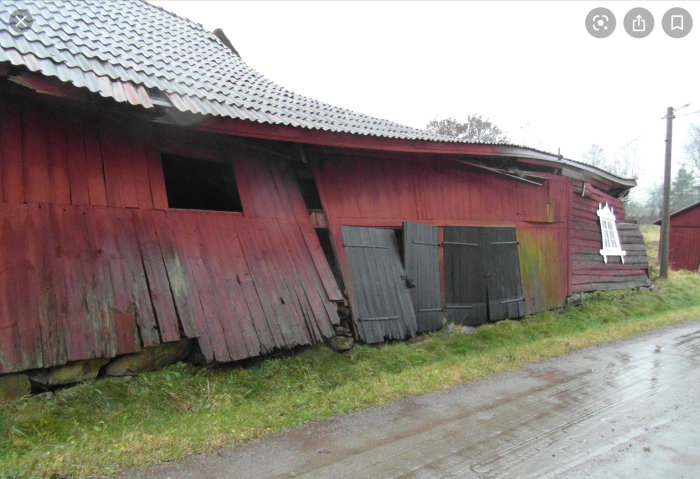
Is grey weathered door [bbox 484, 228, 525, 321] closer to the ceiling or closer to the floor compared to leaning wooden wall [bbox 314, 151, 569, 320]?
closer to the floor

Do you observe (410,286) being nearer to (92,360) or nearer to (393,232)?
(393,232)

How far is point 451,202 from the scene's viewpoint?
28.6 feet

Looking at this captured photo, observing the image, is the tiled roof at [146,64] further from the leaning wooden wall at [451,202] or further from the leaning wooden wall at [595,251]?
the leaning wooden wall at [595,251]

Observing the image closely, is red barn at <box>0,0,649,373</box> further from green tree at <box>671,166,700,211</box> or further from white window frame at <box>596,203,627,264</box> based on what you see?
green tree at <box>671,166,700,211</box>

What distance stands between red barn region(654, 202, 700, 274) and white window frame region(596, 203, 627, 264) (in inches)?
550

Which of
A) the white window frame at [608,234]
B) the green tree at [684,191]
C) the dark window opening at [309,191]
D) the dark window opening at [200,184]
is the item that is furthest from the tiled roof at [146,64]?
the green tree at [684,191]

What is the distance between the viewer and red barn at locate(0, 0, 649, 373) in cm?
433

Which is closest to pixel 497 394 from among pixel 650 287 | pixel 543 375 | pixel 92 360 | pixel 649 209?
pixel 543 375

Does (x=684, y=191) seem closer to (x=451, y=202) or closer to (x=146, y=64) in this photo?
(x=451, y=202)

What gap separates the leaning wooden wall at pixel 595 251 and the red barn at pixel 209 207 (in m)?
2.33

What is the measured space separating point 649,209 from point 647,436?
73232 mm

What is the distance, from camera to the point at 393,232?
25.5ft

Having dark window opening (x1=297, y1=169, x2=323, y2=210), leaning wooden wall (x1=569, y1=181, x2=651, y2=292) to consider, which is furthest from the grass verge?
leaning wooden wall (x1=569, y1=181, x2=651, y2=292)

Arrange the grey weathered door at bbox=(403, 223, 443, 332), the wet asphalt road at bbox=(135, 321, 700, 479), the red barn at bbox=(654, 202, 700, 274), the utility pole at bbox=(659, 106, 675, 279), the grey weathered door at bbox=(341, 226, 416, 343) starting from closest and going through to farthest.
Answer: the wet asphalt road at bbox=(135, 321, 700, 479) < the grey weathered door at bbox=(341, 226, 416, 343) < the grey weathered door at bbox=(403, 223, 443, 332) < the utility pole at bbox=(659, 106, 675, 279) < the red barn at bbox=(654, 202, 700, 274)
